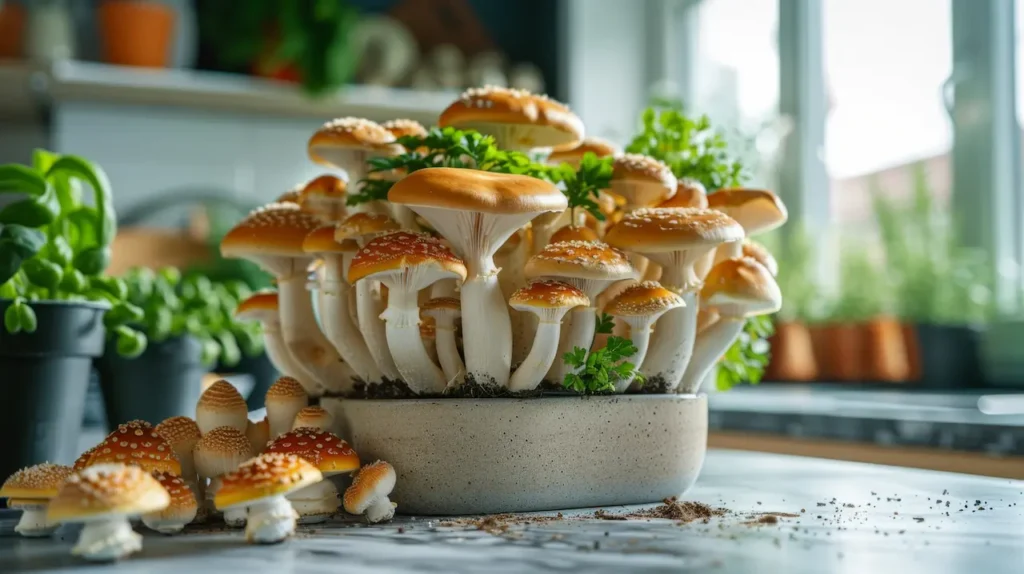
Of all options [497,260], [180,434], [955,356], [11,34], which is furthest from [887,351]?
[11,34]

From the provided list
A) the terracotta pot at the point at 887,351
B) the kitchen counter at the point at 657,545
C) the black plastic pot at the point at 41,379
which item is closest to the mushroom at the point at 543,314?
the kitchen counter at the point at 657,545

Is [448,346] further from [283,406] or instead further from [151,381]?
[151,381]

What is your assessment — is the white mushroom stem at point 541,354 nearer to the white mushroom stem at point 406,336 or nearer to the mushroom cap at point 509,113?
the white mushroom stem at point 406,336

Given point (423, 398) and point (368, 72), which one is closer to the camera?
point (423, 398)

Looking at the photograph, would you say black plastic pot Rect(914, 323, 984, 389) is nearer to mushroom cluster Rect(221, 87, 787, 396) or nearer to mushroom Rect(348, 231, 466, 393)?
mushroom cluster Rect(221, 87, 787, 396)

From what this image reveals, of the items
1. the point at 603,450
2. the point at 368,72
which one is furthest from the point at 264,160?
the point at 603,450

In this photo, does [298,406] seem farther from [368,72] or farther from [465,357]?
[368,72]
